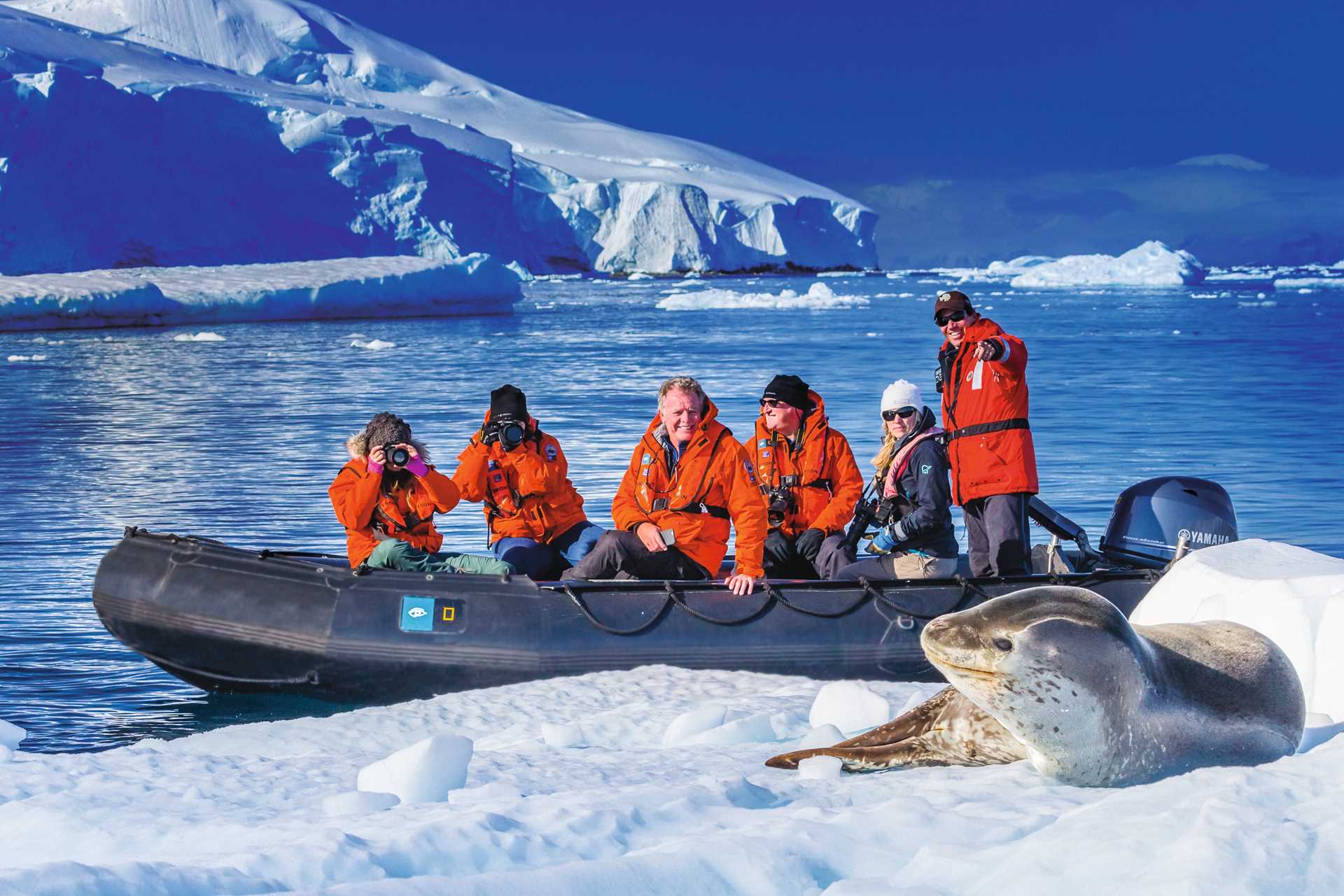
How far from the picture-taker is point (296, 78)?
74.8 metres

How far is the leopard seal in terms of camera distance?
2.96 meters

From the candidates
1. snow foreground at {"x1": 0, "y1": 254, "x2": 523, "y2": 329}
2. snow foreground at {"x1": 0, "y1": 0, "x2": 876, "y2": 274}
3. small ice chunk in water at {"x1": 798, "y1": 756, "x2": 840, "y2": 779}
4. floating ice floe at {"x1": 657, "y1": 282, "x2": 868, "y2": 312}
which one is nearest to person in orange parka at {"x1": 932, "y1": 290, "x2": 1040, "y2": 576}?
small ice chunk in water at {"x1": 798, "y1": 756, "x2": 840, "y2": 779}

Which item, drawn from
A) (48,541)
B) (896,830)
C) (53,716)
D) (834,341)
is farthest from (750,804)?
(834,341)

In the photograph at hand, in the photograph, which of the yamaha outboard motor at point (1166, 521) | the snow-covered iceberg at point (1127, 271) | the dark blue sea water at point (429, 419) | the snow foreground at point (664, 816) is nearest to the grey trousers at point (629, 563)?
the snow foreground at point (664, 816)

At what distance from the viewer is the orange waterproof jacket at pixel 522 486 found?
5031mm

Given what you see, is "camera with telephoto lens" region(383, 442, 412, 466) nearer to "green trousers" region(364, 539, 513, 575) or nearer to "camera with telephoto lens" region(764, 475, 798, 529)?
"green trousers" region(364, 539, 513, 575)

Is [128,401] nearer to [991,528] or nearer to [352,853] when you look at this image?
[991,528]

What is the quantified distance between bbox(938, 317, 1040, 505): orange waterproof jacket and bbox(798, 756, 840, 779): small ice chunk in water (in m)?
1.94

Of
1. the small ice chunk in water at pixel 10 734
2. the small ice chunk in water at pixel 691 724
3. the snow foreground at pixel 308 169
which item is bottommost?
the small ice chunk in water at pixel 10 734

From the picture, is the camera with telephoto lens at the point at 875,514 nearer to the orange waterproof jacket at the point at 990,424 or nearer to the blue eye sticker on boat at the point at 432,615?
the orange waterproof jacket at the point at 990,424

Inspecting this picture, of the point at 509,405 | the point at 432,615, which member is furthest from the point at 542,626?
the point at 509,405

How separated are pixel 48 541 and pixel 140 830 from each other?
16.9ft

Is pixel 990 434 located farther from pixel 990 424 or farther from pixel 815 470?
pixel 815 470

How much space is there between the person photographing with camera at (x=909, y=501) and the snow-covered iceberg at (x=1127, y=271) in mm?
52065
